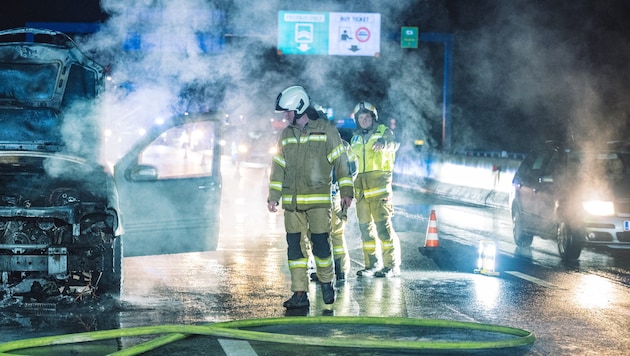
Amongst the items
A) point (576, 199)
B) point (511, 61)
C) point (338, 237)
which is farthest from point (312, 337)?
point (511, 61)

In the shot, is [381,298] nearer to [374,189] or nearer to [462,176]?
[374,189]

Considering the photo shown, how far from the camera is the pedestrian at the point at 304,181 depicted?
8.34 meters

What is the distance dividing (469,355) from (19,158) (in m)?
4.85

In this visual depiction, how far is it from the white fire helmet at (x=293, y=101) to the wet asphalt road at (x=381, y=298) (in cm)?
174

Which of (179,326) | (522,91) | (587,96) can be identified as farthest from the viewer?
(522,91)

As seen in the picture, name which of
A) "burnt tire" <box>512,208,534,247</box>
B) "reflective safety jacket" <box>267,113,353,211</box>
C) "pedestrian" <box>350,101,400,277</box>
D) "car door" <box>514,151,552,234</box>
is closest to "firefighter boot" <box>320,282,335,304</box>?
"reflective safety jacket" <box>267,113,353,211</box>

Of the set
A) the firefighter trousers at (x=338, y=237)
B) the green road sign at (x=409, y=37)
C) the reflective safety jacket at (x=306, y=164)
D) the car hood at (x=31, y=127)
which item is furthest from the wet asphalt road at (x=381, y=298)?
the green road sign at (x=409, y=37)

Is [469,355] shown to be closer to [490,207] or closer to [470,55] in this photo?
[490,207]

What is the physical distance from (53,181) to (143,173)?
0.91m

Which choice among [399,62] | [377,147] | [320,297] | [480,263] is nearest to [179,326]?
[320,297]

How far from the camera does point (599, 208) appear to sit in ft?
40.0

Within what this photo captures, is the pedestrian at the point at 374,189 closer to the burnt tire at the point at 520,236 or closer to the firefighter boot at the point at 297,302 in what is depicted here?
the firefighter boot at the point at 297,302

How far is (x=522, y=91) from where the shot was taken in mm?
49938

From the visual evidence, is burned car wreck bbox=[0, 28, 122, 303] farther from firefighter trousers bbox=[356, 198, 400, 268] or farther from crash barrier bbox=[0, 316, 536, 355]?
firefighter trousers bbox=[356, 198, 400, 268]
